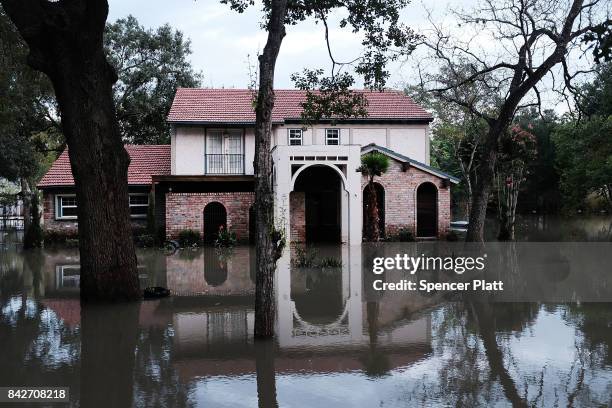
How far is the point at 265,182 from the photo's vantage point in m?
7.96

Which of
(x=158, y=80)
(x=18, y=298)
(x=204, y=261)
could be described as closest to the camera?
(x=18, y=298)

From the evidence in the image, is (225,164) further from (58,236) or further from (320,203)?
(58,236)

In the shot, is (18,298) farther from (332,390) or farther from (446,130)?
(446,130)

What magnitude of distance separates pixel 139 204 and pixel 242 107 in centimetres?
605

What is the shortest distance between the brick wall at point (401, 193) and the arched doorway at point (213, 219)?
5783mm

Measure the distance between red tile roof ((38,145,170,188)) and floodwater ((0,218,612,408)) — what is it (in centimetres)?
1308

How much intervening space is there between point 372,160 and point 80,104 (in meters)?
8.82

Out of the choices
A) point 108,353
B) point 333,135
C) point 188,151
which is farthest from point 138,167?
point 108,353

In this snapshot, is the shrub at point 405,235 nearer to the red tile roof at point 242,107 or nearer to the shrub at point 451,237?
the shrub at point 451,237

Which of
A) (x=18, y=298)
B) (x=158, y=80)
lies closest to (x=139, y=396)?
(x=18, y=298)

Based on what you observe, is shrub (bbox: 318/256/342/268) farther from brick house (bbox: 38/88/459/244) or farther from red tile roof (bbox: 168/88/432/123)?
red tile roof (bbox: 168/88/432/123)

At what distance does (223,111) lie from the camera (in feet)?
84.8

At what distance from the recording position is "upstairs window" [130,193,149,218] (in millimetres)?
Answer: 26234

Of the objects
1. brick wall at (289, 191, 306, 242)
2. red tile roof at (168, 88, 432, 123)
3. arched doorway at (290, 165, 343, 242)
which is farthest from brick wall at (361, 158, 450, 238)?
red tile roof at (168, 88, 432, 123)
